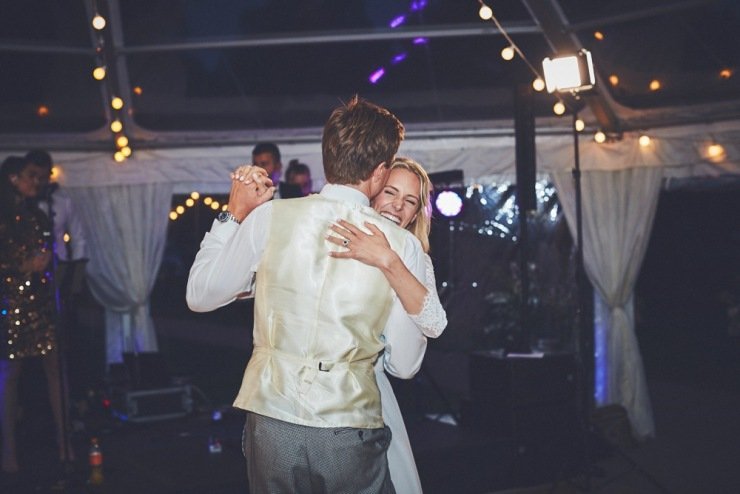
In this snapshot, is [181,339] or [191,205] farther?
[181,339]

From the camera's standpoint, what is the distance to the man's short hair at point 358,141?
2.09 metres

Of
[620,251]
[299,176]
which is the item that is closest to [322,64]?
[299,176]

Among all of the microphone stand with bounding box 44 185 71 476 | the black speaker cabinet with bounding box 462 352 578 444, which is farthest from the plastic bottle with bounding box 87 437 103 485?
the black speaker cabinet with bounding box 462 352 578 444

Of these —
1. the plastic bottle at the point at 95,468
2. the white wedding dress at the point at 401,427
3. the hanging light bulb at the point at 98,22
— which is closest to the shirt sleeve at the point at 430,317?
the white wedding dress at the point at 401,427

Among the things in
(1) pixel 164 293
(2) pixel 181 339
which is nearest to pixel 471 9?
(2) pixel 181 339

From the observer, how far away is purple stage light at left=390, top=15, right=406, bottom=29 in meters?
6.26

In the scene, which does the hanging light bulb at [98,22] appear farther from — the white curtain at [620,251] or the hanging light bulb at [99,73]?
the white curtain at [620,251]

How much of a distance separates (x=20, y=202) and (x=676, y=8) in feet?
14.4

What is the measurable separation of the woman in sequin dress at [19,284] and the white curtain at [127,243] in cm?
190

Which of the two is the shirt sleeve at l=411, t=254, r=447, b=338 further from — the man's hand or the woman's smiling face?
the woman's smiling face

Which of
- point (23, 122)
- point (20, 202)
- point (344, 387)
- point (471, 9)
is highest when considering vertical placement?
point (471, 9)

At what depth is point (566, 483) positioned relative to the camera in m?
5.35

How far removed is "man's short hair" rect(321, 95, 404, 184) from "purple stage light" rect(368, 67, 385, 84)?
4718mm

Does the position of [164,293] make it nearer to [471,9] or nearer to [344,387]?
[471,9]
